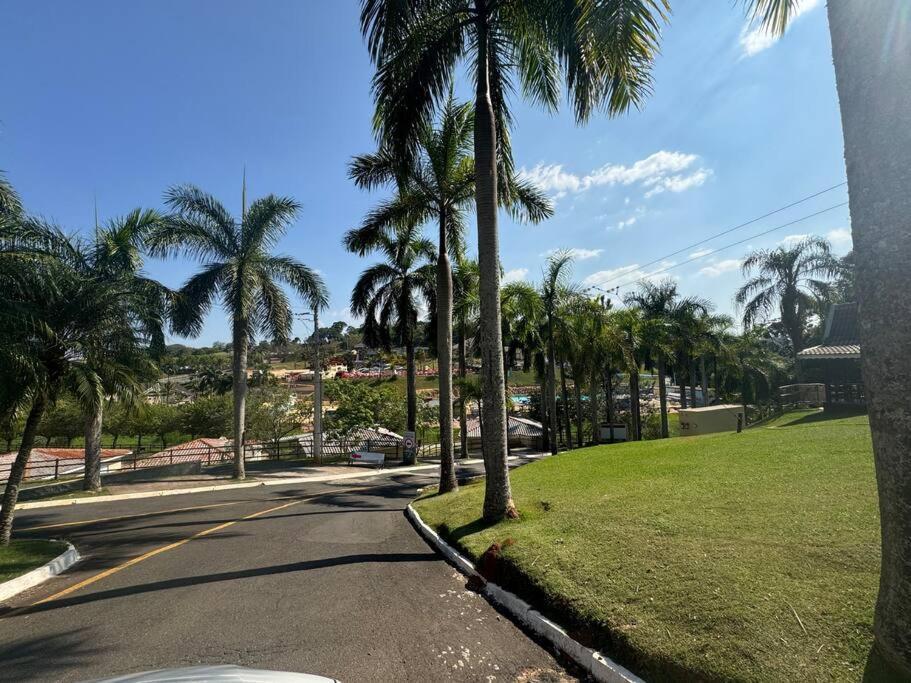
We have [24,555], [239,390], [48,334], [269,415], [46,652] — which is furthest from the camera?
[269,415]

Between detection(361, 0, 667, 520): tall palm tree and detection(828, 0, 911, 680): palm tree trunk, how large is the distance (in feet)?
12.9

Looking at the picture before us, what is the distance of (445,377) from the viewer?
14.1m

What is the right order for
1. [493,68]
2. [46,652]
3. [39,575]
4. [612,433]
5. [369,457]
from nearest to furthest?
1. [46,652]
2. [39,575]
3. [493,68]
4. [369,457]
5. [612,433]

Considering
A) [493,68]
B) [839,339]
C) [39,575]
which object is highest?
[493,68]

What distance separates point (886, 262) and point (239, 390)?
70.3ft

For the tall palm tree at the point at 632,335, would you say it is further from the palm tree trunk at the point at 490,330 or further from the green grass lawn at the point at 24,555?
the green grass lawn at the point at 24,555

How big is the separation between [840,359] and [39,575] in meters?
24.9

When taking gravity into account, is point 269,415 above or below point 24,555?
above

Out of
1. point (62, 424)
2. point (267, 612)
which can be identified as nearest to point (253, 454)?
point (62, 424)

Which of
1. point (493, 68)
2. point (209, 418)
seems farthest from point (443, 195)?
point (209, 418)

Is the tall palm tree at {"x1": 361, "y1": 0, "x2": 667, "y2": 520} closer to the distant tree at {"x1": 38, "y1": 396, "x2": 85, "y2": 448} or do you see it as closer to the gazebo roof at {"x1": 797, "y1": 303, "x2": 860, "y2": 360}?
the gazebo roof at {"x1": 797, "y1": 303, "x2": 860, "y2": 360}

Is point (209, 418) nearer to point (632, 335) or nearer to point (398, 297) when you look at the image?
point (398, 297)

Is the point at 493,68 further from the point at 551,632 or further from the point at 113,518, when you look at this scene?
the point at 113,518

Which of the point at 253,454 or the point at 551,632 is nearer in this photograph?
the point at 551,632
